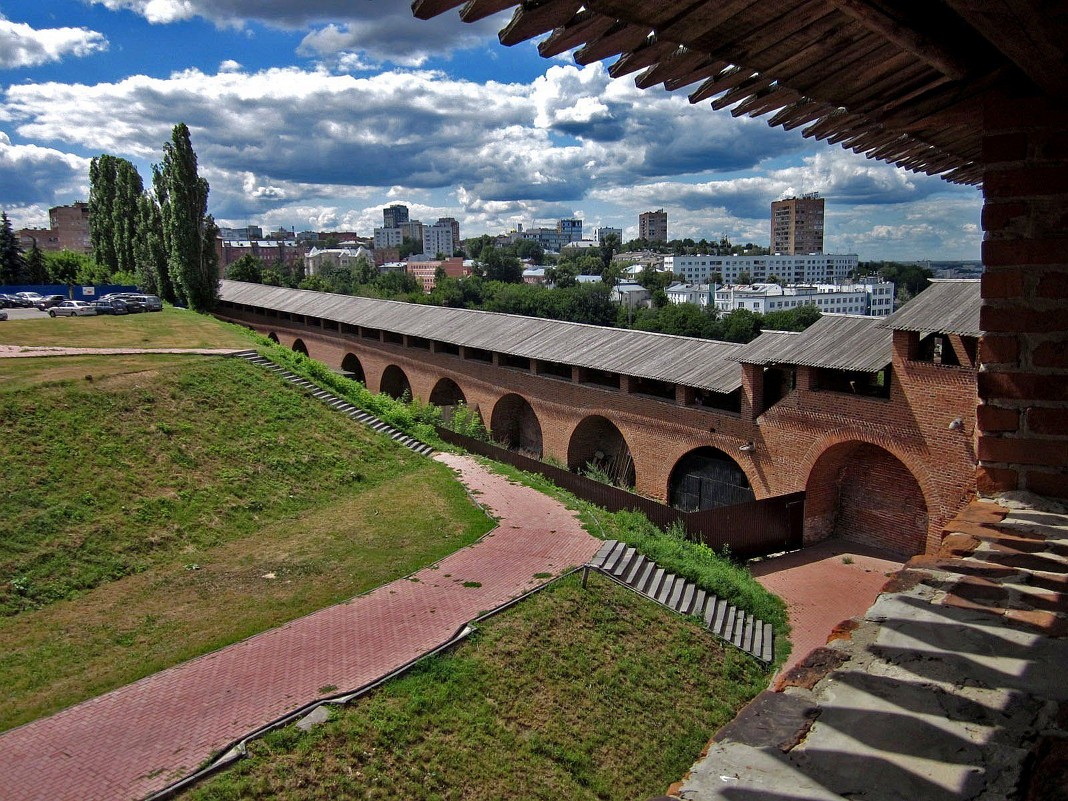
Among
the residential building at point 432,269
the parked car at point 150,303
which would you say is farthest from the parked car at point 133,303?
the residential building at point 432,269

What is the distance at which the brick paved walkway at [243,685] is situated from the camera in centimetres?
678

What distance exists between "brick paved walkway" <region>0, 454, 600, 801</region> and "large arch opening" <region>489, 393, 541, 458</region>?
9.82 metres

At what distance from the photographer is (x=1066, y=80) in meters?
2.82

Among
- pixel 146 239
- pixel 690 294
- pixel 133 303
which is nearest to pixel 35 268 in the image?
pixel 146 239

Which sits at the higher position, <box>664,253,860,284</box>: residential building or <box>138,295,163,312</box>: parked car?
<box>664,253,860,284</box>: residential building

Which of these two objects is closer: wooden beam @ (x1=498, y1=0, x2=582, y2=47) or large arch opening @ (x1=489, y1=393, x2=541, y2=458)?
wooden beam @ (x1=498, y1=0, x2=582, y2=47)

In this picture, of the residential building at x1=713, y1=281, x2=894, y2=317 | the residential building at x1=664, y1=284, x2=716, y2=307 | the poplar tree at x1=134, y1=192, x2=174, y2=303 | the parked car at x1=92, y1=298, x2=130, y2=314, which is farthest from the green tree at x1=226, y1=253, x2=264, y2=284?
the residential building at x1=664, y1=284, x2=716, y2=307

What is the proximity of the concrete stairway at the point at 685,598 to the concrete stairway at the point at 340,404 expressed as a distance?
7741mm

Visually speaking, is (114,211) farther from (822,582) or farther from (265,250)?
(265,250)

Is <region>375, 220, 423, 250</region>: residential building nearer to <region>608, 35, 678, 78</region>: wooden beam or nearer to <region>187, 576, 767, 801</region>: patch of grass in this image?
Result: <region>187, 576, 767, 801</region>: patch of grass

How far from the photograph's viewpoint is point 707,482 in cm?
1659

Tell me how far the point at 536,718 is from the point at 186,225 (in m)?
30.1

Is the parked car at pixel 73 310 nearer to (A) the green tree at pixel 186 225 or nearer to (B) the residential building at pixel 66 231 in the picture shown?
(A) the green tree at pixel 186 225

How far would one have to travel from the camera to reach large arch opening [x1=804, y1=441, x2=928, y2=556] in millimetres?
14031
